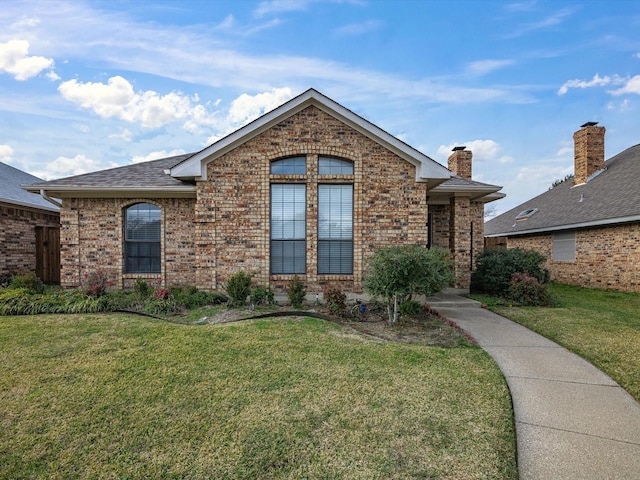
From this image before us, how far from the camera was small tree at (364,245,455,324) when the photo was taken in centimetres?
654

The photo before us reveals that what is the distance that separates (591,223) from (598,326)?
7.67 meters

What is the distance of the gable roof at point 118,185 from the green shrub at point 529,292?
951 cm

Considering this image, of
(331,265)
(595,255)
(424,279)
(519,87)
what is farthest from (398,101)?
(595,255)

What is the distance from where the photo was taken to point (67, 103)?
36.4ft

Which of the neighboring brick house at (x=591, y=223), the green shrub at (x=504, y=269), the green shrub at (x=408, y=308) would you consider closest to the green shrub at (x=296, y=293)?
the green shrub at (x=408, y=308)

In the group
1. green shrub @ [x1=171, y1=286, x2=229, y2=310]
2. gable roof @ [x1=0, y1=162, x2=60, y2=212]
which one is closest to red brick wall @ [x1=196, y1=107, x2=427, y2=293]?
green shrub @ [x1=171, y1=286, x2=229, y2=310]

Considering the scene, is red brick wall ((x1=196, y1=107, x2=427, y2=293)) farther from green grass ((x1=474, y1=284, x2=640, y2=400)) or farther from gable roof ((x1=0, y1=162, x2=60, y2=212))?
gable roof ((x1=0, y1=162, x2=60, y2=212))

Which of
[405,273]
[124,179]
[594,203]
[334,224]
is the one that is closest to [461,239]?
[334,224]

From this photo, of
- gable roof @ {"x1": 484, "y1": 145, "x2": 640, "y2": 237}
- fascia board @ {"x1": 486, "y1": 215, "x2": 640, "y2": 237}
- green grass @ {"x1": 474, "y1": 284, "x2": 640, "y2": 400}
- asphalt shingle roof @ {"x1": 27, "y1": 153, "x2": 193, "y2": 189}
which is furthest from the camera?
gable roof @ {"x1": 484, "y1": 145, "x2": 640, "y2": 237}

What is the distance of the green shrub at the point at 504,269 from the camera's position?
990 centimetres

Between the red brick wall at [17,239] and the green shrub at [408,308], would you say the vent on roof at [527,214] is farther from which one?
the red brick wall at [17,239]

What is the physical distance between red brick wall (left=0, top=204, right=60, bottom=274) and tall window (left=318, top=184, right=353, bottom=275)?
10613 millimetres

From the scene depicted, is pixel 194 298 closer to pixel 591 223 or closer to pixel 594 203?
pixel 591 223

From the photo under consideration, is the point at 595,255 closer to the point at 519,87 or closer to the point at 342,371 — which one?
the point at 519,87
